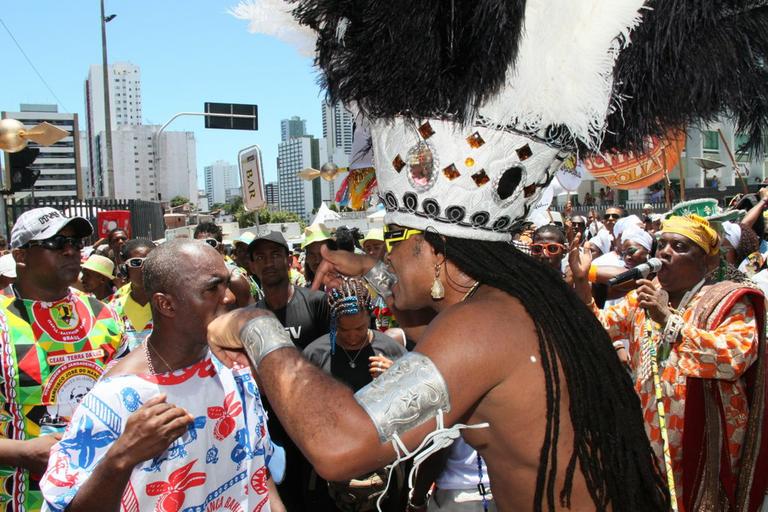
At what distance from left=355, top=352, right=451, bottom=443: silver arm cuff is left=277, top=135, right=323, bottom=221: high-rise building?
240ft

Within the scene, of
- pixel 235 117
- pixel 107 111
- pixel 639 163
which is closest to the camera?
pixel 639 163

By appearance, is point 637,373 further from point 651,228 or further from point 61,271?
point 651,228

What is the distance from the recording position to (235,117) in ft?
47.4

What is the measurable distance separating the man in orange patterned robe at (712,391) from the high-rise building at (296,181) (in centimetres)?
7137

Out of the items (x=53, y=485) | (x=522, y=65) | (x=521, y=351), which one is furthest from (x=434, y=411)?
(x=53, y=485)

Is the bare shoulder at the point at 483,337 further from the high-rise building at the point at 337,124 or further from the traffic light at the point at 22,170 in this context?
the traffic light at the point at 22,170

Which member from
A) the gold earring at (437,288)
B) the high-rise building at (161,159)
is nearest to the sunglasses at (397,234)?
the gold earring at (437,288)

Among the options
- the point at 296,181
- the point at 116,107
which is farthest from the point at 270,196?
the point at 296,181

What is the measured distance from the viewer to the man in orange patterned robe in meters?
3.33

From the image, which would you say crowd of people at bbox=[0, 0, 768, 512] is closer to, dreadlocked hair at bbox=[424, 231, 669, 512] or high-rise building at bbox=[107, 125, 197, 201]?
dreadlocked hair at bbox=[424, 231, 669, 512]

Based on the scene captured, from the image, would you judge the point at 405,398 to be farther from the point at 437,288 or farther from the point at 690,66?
the point at 690,66

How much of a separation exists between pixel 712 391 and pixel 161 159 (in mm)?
94294

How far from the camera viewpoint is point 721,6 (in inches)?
75.7

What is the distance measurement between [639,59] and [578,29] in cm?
26
